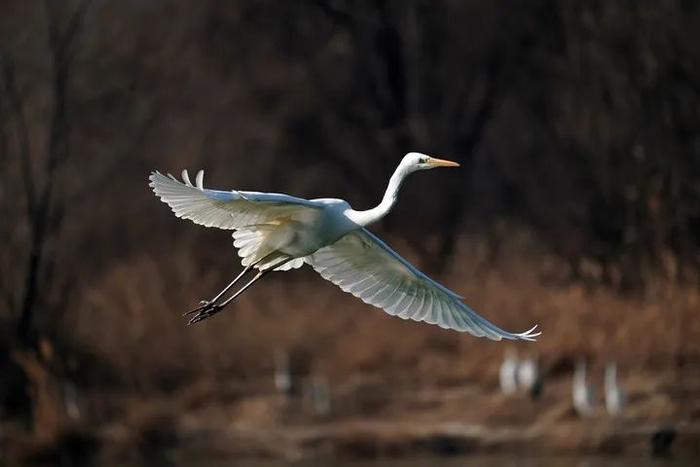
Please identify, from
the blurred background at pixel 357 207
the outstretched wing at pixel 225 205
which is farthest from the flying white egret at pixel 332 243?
the blurred background at pixel 357 207

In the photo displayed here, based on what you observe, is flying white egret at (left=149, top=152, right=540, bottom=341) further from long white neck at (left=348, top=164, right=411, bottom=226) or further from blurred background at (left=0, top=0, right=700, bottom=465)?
blurred background at (left=0, top=0, right=700, bottom=465)

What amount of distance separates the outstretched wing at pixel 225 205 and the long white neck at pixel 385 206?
0.24 m

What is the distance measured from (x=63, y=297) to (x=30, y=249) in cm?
62

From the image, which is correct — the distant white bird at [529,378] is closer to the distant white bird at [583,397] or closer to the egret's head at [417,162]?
the distant white bird at [583,397]

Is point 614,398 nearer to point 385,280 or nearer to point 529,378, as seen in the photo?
point 529,378

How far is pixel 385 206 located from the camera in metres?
10.2

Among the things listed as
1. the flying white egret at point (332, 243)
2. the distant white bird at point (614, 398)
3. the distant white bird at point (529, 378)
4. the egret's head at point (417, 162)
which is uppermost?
the egret's head at point (417, 162)

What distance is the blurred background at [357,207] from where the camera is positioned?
60.0ft

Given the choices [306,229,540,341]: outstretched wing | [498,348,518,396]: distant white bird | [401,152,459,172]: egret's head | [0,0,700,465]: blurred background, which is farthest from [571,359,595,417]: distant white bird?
[401,152,459,172]: egret's head

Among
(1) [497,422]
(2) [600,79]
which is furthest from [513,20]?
(1) [497,422]

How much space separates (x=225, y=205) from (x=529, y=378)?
8601 mm

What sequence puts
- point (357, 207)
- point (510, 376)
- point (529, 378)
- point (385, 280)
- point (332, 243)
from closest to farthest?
1. point (332, 243)
2. point (385, 280)
3. point (529, 378)
4. point (510, 376)
5. point (357, 207)

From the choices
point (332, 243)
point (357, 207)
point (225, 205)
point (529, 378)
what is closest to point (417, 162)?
point (332, 243)

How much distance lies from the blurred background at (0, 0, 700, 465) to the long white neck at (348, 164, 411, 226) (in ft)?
22.0
